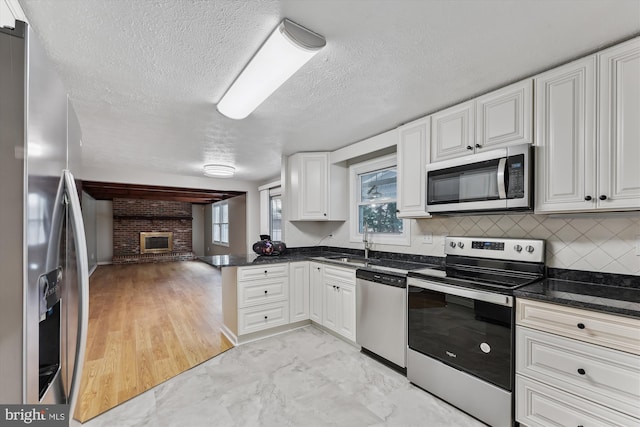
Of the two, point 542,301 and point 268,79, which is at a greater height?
point 268,79

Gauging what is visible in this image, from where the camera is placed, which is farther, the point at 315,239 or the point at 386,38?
the point at 315,239

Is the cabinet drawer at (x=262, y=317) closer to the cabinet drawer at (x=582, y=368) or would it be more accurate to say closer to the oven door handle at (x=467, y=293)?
the oven door handle at (x=467, y=293)

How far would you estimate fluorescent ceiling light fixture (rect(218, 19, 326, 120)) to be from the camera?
4.83ft

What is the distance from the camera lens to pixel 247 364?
104 inches

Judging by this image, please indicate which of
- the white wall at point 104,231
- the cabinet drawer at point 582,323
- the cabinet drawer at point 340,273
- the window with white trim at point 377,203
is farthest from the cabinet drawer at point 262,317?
the white wall at point 104,231

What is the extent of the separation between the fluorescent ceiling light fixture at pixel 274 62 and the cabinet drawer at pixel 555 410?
7.38 ft

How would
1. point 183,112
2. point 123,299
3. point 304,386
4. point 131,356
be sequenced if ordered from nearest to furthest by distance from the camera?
point 304,386 < point 183,112 < point 131,356 < point 123,299

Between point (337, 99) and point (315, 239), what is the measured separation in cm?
231

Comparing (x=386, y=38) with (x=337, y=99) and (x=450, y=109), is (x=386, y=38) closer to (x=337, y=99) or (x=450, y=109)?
(x=337, y=99)

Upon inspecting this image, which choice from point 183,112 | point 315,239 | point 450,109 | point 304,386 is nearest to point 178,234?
point 315,239

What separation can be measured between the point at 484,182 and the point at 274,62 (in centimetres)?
166

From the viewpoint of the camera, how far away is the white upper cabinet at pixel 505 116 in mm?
1930

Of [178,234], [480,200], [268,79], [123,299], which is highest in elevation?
[268,79]

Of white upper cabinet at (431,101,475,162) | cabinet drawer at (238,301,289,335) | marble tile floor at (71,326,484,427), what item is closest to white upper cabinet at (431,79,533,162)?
white upper cabinet at (431,101,475,162)
